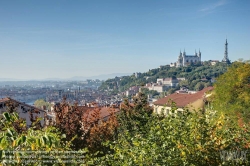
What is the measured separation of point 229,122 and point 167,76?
178 meters

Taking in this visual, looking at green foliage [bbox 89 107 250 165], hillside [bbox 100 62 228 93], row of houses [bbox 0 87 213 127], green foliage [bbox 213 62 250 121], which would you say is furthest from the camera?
hillside [bbox 100 62 228 93]

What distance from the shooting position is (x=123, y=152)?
4.07 m

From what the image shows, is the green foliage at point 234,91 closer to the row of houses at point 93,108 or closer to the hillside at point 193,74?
the row of houses at point 93,108

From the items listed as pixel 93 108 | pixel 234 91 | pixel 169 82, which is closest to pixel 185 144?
pixel 93 108

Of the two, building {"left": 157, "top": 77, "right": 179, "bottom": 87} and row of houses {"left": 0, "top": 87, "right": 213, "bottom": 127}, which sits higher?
row of houses {"left": 0, "top": 87, "right": 213, "bottom": 127}

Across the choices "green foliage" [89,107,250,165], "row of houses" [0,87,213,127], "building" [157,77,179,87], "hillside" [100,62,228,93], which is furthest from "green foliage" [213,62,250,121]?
"building" [157,77,179,87]

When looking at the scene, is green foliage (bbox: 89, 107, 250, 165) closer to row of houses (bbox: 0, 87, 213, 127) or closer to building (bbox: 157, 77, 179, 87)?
row of houses (bbox: 0, 87, 213, 127)

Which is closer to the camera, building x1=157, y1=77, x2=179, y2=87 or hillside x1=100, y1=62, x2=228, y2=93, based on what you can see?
hillside x1=100, y1=62, x2=228, y2=93

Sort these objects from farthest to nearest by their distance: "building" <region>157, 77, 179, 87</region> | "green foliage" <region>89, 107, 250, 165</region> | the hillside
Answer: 1. "building" <region>157, 77, 179, 87</region>
2. the hillside
3. "green foliage" <region>89, 107, 250, 165</region>

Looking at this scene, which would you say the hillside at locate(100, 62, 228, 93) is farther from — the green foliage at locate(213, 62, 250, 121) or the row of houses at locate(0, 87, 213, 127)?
the green foliage at locate(213, 62, 250, 121)

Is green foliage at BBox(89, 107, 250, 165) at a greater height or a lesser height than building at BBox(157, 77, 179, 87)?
greater

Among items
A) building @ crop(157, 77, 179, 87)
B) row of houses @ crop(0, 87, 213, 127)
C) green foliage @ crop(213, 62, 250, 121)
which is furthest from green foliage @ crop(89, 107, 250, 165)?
building @ crop(157, 77, 179, 87)

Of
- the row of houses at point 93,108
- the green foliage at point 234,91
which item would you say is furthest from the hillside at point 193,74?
the green foliage at point 234,91

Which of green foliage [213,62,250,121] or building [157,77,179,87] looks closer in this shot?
green foliage [213,62,250,121]
